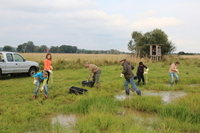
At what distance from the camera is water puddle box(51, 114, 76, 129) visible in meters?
5.21

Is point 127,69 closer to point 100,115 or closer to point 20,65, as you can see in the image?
point 100,115

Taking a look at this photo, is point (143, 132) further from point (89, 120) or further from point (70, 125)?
point (70, 125)

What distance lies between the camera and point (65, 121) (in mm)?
5621

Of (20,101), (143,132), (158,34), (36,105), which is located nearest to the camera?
(143,132)

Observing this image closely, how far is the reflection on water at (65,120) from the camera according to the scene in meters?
5.29

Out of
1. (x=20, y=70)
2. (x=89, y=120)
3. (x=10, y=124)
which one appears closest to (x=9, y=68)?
(x=20, y=70)

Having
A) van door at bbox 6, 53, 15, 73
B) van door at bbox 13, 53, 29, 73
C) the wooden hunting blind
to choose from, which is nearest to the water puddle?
van door at bbox 6, 53, 15, 73

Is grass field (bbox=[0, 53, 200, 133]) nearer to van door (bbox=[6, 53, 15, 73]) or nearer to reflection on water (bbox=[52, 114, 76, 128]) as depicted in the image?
reflection on water (bbox=[52, 114, 76, 128])

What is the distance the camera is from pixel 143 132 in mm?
4344

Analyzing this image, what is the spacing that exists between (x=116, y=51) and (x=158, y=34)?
46.6ft

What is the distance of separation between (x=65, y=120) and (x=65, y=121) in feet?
0.30

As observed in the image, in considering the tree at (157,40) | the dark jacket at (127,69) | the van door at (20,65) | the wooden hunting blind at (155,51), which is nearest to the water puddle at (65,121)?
the dark jacket at (127,69)

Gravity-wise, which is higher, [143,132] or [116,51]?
[116,51]

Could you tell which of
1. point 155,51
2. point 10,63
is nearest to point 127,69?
point 10,63
